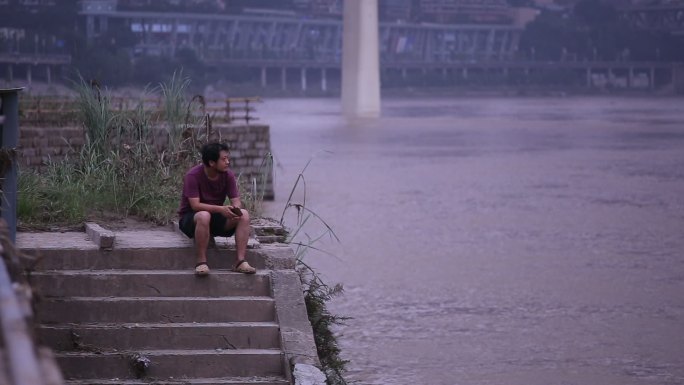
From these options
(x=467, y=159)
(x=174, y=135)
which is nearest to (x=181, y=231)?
(x=174, y=135)

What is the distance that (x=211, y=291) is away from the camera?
8.85m

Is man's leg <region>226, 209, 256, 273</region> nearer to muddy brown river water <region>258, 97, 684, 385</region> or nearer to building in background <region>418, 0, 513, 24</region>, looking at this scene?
muddy brown river water <region>258, 97, 684, 385</region>

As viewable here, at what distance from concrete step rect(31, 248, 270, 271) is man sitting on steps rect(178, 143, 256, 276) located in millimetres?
169

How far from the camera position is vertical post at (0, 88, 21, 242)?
8188 mm

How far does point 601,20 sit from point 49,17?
71676mm

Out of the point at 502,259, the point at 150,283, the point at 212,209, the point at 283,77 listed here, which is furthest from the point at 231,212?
the point at 283,77

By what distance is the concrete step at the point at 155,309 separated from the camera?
28.1 ft

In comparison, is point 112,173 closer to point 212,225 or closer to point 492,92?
point 212,225

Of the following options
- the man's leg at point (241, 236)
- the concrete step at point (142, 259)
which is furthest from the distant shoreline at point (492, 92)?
the man's leg at point (241, 236)

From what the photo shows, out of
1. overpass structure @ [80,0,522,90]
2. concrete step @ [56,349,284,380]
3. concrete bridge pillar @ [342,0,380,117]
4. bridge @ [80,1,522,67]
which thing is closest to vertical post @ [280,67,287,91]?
overpass structure @ [80,0,522,90]

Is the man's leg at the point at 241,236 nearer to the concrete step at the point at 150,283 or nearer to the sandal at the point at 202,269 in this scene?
the concrete step at the point at 150,283

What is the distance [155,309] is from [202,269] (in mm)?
395

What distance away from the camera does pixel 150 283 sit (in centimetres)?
885

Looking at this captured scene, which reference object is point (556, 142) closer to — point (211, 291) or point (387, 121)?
point (387, 121)
